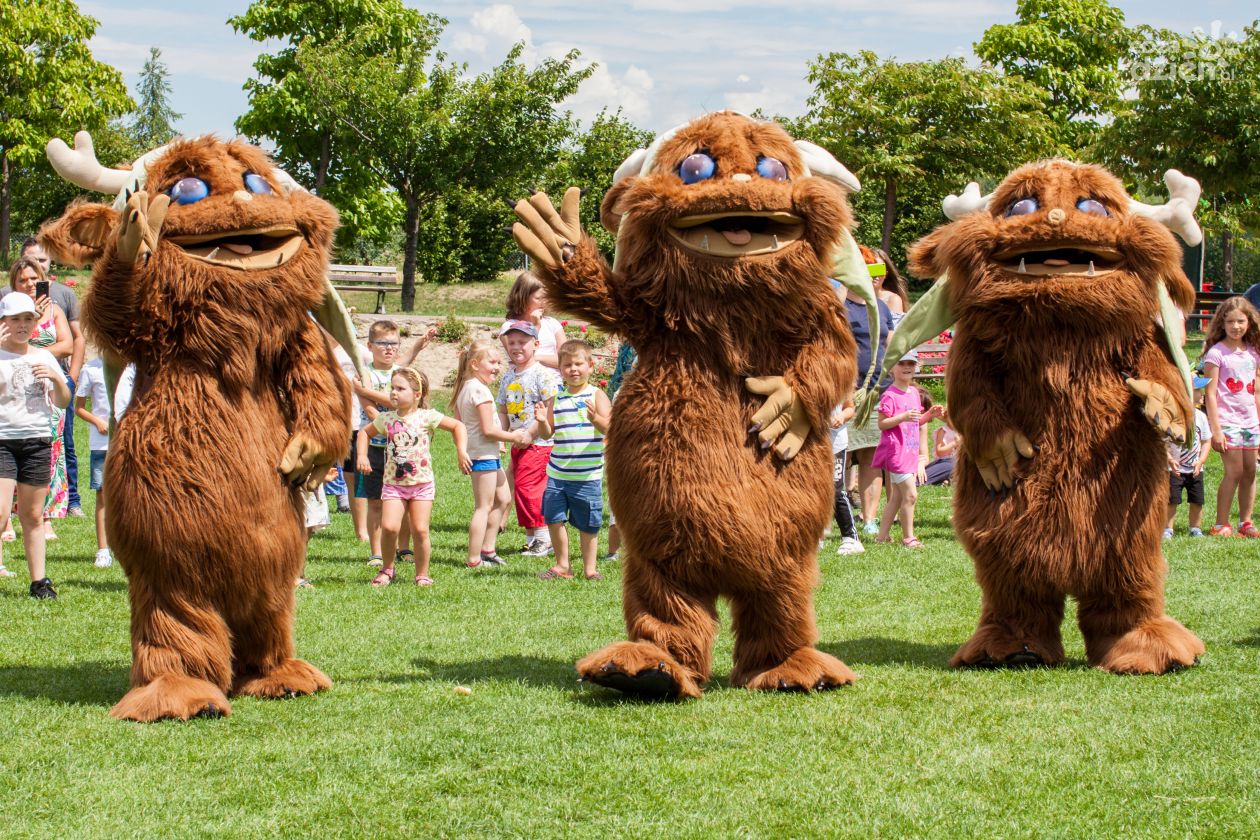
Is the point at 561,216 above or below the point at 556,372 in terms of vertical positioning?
above

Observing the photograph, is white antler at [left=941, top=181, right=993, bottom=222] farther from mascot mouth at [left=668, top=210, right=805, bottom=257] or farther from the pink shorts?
the pink shorts

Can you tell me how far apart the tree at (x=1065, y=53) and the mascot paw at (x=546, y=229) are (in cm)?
3083

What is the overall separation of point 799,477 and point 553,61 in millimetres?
22172

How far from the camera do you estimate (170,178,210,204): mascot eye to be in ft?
16.6

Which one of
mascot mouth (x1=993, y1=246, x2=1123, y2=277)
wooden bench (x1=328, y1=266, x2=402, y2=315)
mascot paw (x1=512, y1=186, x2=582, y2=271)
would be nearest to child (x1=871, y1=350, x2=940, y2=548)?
mascot mouth (x1=993, y1=246, x2=1123, y2=277)

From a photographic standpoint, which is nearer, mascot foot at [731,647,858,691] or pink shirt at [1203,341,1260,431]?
mascot foot at [731,647,858,691]

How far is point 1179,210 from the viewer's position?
5598mm

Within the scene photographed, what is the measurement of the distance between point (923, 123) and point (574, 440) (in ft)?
73.5

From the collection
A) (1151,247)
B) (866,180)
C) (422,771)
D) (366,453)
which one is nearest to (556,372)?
(366,453)

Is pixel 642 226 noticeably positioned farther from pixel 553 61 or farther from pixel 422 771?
pixel 553 61

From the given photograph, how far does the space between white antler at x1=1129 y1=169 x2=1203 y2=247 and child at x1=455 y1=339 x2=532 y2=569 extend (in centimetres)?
443

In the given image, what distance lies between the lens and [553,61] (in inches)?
1024

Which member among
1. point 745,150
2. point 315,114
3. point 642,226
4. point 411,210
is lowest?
point 642,226

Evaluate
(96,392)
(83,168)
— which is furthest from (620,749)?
(96,392)
